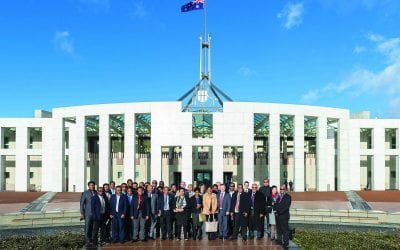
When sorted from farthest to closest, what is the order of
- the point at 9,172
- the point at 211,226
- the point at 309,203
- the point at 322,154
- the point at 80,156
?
1. the point at 9,172
2. the point at 322,154
3. the point at 80,156
4. the point at 309,203
5. the point at 211,226

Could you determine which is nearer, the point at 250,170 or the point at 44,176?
the point at 250,170

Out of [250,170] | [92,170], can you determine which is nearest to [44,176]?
[92,170]

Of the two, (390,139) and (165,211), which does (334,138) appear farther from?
(165,211)

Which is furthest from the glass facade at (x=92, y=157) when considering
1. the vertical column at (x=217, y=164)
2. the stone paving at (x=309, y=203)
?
the vertical column at (x=217, y=164)

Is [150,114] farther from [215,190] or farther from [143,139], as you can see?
[215,190]

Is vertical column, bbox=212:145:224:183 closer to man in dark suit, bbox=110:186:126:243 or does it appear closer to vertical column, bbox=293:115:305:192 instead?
vertical column, bbox=293:115:305:192

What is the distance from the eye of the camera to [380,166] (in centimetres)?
4419

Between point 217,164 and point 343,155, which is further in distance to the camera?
point 343,155

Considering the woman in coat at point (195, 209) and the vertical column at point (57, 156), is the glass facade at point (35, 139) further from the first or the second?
the woman in coat at point (195, 209)

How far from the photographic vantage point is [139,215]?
12.8 metres

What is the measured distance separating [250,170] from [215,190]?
23226mm

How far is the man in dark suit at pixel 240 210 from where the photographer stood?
12992 mm

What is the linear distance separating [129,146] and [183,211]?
984 inches

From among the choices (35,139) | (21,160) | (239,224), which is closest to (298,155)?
(21,160)
